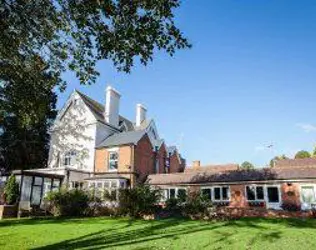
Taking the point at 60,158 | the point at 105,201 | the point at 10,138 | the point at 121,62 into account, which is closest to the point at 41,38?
the point at 121,62

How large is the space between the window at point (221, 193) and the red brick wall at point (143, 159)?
8.41m

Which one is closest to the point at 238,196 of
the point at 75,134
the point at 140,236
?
the point at 140,236

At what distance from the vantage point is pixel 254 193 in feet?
92.6

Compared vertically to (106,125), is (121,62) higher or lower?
lower

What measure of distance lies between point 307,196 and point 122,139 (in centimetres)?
1964

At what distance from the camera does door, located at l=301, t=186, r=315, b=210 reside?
25375mm

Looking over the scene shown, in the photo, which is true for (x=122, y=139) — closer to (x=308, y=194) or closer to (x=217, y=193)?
(x=217, y=193)

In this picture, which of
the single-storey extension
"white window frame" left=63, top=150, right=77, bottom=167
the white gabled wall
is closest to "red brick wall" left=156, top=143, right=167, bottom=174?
the single-storey extension

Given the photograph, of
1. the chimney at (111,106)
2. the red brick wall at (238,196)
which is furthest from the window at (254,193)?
the chimney at (111,106)

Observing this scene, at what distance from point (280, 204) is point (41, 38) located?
80.3ft

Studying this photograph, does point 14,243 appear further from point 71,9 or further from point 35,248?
point 71,9

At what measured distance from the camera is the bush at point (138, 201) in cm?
2203

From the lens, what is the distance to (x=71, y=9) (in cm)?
980

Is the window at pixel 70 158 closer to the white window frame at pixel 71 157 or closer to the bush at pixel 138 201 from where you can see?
the white window frame at pixel 71 157
